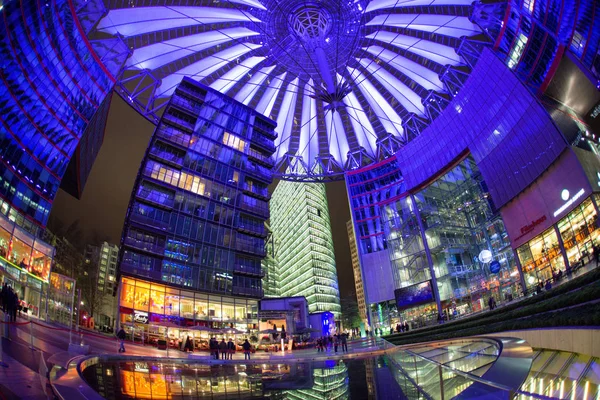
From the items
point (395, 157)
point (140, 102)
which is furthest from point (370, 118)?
point (140, 102)

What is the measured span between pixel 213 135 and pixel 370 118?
1077 inches

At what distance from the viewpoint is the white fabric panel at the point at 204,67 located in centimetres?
4634

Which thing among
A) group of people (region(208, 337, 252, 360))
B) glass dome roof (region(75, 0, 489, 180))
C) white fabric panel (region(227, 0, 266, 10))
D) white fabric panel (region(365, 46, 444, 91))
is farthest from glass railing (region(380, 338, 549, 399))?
white fabric panel (region(365, 46, 444, 91))

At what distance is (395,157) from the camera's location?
231ft

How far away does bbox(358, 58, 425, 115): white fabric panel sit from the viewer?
51.4 m

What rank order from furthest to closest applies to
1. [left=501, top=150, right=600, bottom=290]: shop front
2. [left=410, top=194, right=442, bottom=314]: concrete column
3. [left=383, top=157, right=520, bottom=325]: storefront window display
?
1. [left=410, top=194, right=442, bottom=314]: concrete column
2. [left=383, top=157, right=520, bottom=325]: storefront window display
3. [left=501, top=150, right=600, bottom=290]: shop front

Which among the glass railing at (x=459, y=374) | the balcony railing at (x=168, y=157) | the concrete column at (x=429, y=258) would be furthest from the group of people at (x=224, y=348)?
the concrete column at (x=429, y=258)

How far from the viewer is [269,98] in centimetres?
5797

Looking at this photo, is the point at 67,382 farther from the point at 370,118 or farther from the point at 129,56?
the point at 370,118

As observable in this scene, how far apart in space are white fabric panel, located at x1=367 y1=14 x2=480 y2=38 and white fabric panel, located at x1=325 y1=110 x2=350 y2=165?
17.1 metres

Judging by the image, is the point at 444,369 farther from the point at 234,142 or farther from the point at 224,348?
the point at 234,142

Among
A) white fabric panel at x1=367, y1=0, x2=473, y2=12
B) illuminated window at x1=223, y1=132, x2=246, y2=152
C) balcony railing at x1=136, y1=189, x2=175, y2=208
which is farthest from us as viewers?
illuminated window at x1=223, y1=132, x2=246, y2=152

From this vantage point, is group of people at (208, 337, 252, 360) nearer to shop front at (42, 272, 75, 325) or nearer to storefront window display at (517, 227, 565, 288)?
shop front at (42, 272, 75, 325)

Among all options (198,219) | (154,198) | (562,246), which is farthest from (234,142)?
(562,246)
